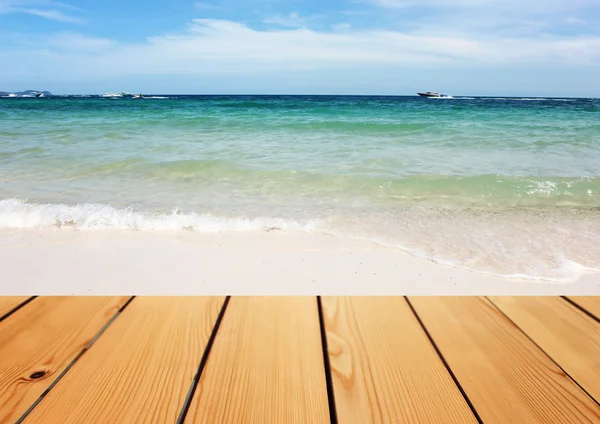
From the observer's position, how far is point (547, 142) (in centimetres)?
859

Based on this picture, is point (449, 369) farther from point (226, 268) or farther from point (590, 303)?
point (226, 268)

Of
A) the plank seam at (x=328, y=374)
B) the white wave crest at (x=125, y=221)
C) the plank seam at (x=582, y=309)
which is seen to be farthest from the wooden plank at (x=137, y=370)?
the white wave crest at (x=125, y=221)

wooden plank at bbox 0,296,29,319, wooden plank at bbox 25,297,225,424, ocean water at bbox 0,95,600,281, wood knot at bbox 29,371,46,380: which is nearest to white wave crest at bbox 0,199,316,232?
ocean water at bbox 0,95,600,281

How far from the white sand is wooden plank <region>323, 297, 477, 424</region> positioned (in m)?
0.98

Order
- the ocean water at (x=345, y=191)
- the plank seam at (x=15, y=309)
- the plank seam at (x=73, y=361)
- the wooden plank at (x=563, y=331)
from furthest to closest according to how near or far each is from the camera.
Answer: the ocean water at (x=345, y=191) < the plank seam at (x=15, y=309) < the wooden plank at (x=563, y=331) < the plank seam at (x=73, y=361)

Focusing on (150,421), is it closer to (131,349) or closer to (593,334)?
(131,349)

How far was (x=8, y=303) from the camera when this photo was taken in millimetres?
1265

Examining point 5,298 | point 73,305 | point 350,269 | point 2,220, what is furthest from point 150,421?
point 2,220

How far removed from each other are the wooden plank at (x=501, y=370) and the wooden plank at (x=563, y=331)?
0.10 feet

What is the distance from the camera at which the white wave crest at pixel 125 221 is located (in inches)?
130

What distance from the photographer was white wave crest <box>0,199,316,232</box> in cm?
331

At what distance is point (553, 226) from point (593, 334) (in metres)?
2.69

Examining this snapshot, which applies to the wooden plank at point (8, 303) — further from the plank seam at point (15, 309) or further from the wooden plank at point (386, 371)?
the wooden plank at point (386, 371)

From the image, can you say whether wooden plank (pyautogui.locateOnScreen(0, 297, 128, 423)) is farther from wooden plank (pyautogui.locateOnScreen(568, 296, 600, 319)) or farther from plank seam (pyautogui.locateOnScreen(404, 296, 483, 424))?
wooden plank (pyautogui.locateOnScreen(568, 296, 600, 319))
